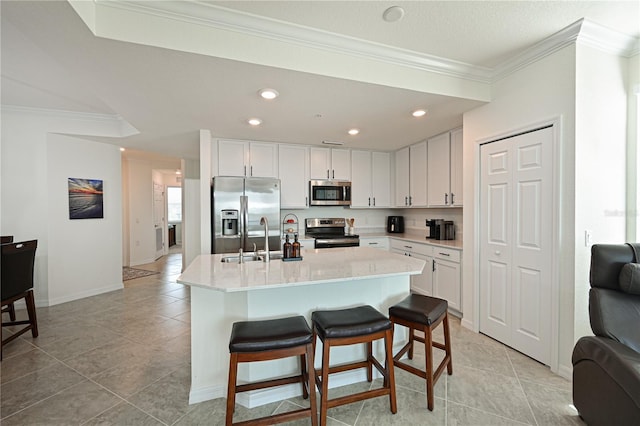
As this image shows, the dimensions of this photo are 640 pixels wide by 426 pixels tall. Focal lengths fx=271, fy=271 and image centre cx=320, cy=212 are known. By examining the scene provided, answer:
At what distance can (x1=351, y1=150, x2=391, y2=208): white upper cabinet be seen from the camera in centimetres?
468

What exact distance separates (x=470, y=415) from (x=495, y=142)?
7.58 ft

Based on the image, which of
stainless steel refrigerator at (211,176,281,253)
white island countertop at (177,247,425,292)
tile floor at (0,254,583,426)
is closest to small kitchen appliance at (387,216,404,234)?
tile floor at (0,254,583,426)

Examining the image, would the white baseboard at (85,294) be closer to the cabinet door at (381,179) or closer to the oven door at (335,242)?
the oven door at (335,242)

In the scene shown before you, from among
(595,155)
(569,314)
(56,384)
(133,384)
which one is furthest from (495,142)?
(56,384)

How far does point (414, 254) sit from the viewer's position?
393 centimetres

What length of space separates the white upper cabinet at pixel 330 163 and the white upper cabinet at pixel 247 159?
0.64 meters

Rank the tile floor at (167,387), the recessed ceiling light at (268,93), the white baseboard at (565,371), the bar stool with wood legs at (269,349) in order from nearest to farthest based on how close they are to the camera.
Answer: the bar stool with wood legs at (269,349)
the tile floor at (167,387)
the white baseboard at (565,371)
the recessed ceiling light at (268,93)

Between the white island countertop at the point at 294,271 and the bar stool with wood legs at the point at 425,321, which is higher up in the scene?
the white island countertop at the point at 294,271

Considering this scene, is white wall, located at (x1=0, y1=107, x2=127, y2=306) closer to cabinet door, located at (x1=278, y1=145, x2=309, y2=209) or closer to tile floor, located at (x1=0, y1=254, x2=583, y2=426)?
tile floor, located at (x1=0, y1=254, x2=583, y2=426)

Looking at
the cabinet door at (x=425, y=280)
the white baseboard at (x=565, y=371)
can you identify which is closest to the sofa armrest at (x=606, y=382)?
the white baseboard at (x=565, y=371)


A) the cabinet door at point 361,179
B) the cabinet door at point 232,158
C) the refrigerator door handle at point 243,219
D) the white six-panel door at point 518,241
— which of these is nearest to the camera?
the white six-panel door at point 518,241

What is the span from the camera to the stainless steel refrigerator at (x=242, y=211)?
11.6 feet

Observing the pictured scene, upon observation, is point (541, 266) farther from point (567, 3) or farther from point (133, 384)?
point (133, 384)

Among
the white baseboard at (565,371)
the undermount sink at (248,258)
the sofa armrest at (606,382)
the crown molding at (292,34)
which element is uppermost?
the crown molding at (292,34)
